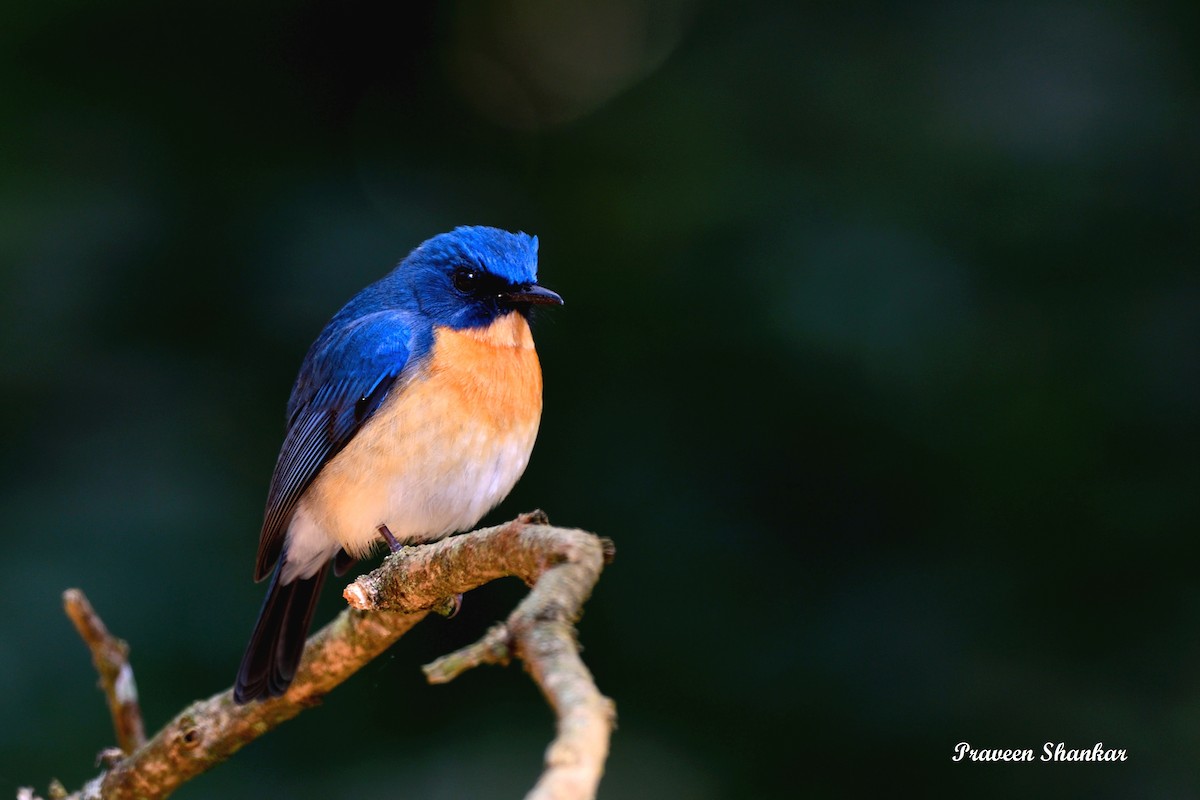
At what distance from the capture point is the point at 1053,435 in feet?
13.8

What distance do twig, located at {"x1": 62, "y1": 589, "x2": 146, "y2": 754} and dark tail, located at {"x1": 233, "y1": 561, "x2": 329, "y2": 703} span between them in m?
0.30

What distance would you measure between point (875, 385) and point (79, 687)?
2.66 metres

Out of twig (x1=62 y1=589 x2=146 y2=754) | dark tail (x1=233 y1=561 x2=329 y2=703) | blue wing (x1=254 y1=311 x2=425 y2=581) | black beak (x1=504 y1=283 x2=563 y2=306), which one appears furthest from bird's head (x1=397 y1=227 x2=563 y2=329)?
twig (x1=62 y1=589 x2=146 y2=754)

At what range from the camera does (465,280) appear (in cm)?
373

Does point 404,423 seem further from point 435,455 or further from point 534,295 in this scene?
point 534,295

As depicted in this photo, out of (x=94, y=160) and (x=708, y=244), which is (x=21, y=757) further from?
(x=708, y=244)

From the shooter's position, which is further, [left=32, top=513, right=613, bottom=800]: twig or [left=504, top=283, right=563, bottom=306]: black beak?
[left=504, top=283, right=563, bottom=306]: black beak

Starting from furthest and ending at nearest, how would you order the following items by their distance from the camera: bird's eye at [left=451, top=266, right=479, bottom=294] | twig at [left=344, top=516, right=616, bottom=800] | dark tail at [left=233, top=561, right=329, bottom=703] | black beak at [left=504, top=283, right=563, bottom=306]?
bird's eye at [left=451, top=266, right=479, bottom=294] → black beak at [left=504, top=283, right=563, bottom=306] → dark tail at [left=233, top=561, right=329, bottom=703] → twig at [left=344, top=516, right=616, bottom=800]

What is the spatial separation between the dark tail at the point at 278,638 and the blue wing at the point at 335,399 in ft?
0.43

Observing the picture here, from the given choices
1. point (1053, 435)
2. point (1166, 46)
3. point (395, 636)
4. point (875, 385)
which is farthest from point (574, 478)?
point (1166, 46)

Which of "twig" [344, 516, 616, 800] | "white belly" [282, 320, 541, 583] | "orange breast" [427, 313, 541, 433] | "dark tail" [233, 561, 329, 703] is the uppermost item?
"orange breast" [427, 313, 541, 433]

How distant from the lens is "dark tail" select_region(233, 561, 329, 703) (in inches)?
133

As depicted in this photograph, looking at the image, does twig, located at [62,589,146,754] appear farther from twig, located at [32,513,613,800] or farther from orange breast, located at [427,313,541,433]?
orange breast, located at [427,313,541,433]

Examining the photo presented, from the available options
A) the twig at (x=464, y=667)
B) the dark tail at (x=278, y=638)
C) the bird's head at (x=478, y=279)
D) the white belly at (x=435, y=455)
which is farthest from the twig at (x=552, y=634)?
the bird's head at (x=478, y=279)
